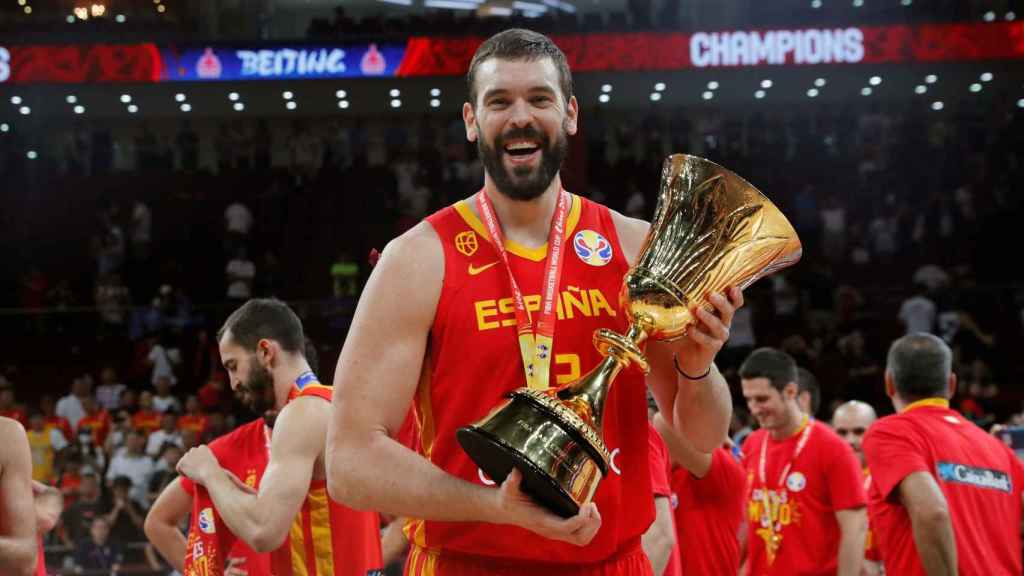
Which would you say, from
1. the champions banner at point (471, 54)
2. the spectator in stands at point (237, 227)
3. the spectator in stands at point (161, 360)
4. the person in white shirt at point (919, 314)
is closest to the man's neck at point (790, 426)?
the person in white shirt at point (919, 314)

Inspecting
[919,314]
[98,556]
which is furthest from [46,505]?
[919,314]

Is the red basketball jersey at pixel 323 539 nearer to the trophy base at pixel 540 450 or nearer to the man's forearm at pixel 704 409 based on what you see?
the man's forearm at pixel 704 409

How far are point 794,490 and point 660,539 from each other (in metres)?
1.99

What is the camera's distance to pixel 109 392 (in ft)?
49.0

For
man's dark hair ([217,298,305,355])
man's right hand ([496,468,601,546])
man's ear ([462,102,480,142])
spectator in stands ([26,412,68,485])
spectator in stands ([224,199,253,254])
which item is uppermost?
spectator in stands ([224,199,253,254])

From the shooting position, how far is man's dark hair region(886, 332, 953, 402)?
5273mm

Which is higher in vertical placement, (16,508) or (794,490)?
(16,508)

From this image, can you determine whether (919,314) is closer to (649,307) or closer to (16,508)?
(16,508)

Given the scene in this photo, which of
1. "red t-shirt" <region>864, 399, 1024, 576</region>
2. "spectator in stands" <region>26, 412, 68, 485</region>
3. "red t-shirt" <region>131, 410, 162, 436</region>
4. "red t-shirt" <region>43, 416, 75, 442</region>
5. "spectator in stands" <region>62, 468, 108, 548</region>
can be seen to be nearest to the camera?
"red t-shirt" <region>864, 399, 1024, 576</region>

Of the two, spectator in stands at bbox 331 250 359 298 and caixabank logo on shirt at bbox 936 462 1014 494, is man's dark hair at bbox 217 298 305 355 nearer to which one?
caixabank logo on shirt at bbox 936 462 1014 494

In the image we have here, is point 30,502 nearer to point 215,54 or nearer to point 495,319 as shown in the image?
point 495,319

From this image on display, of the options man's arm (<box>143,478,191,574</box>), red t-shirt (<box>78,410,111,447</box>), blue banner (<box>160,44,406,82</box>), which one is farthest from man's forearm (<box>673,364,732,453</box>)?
blue banner (<box>160,44,406,82</box>)

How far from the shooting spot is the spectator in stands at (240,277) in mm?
17688

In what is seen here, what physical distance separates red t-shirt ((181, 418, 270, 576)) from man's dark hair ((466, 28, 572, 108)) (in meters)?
2.35
